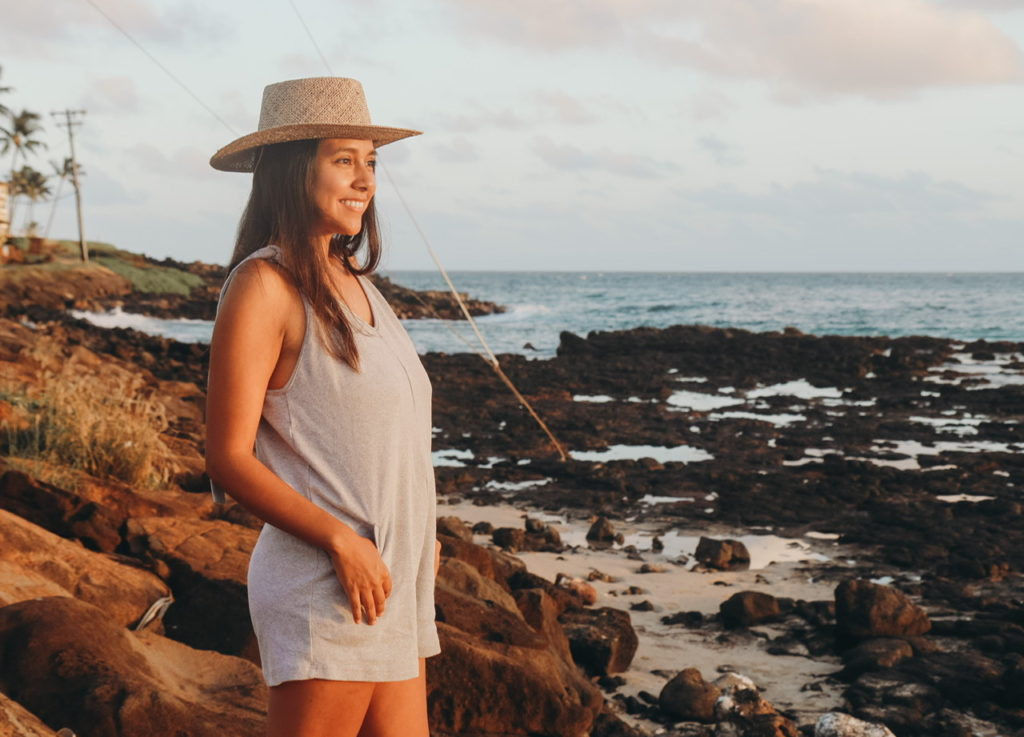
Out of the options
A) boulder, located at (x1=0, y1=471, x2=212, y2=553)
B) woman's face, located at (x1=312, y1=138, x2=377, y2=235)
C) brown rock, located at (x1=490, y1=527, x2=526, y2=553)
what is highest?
woman's face, located at (x1=312, y1=138, x2=377, y2=235)

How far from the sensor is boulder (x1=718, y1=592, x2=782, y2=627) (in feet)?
22.0

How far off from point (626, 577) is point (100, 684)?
521 centimetres

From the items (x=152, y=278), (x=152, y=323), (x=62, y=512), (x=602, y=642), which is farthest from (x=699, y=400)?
(x=152, y=278)

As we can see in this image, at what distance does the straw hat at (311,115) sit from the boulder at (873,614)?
17.0 ft

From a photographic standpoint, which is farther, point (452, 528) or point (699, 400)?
point (699, 400)

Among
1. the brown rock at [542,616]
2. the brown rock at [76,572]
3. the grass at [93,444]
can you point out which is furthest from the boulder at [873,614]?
the grass at [93,444]

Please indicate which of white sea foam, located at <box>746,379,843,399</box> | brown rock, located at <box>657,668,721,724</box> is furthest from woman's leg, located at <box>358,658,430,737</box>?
white sea foam, located at <box>746,379,843,399</box>

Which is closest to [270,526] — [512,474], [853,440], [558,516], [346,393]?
[346,393]

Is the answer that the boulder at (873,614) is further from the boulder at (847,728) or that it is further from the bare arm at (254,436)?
the bare arm at (254,436)

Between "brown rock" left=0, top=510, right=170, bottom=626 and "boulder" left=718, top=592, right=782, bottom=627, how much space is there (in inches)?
142

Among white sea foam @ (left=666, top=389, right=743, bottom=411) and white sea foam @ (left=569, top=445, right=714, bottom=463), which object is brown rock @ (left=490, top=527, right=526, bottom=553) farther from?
white sea foam @ (left=666, top=389, right=743, bottom=411)

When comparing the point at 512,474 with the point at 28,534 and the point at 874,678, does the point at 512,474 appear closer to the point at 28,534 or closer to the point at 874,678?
the point at 874,678

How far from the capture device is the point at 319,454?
1902 mm

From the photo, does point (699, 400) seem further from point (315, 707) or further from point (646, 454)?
point (315, 707)
